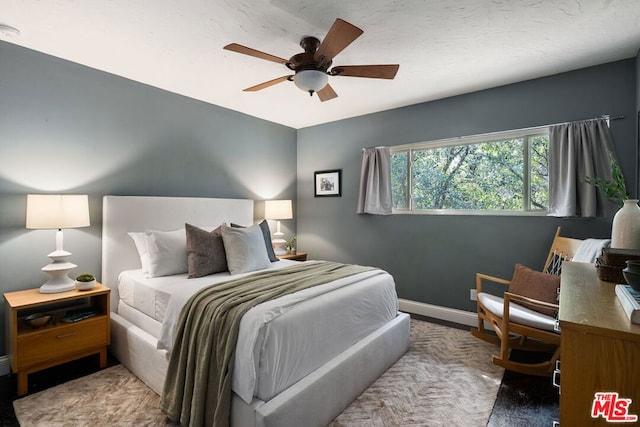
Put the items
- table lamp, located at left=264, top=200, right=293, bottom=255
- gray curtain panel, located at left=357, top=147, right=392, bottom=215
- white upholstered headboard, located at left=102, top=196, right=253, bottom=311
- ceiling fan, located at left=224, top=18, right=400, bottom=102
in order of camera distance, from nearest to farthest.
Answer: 1. ceiling fan, located at left=224, top=18, right=400, bottom=102
2. white upholstered headboard, located at left=102, top=196, right=253, bottom=311
3. gray curtain panel, located at left=357, top=147, right=392, bottom=215
4. table lamp, located at left=264, top=200, right=293, bottom=255

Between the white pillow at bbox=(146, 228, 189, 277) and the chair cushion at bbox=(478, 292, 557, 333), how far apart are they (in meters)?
2.73

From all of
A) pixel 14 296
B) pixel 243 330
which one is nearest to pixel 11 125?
pixel 14 296

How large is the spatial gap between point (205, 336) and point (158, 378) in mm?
750

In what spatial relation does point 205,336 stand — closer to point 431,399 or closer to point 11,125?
point 431,399

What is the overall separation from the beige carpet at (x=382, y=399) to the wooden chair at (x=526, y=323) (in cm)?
23

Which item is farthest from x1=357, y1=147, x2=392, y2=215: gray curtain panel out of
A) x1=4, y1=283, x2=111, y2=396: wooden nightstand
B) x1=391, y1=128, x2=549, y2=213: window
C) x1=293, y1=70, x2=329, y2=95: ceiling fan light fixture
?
x1=4, y1=283, x2=111, y2=396: wooden nightstand

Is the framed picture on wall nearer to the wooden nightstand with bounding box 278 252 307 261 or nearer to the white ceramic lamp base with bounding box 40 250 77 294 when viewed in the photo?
the wooden nightstand with bounding box 278 252 307 261

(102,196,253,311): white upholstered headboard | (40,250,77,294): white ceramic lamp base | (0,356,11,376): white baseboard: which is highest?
(102,196,253,311): white upholstered headboard

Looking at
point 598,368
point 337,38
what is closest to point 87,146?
point 337,38

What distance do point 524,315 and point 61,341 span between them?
3511 mm

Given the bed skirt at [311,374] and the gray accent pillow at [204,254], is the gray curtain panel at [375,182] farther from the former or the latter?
the gray accent pillow at [204,254]

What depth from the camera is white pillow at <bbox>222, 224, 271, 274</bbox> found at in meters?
2.79

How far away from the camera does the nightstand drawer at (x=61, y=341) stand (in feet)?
7.14

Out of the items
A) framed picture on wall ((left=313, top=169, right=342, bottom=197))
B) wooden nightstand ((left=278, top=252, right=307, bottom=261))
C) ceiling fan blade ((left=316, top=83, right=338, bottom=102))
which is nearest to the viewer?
ceiling fan blade ((left=316, top=83, right=338, bottom=102))
